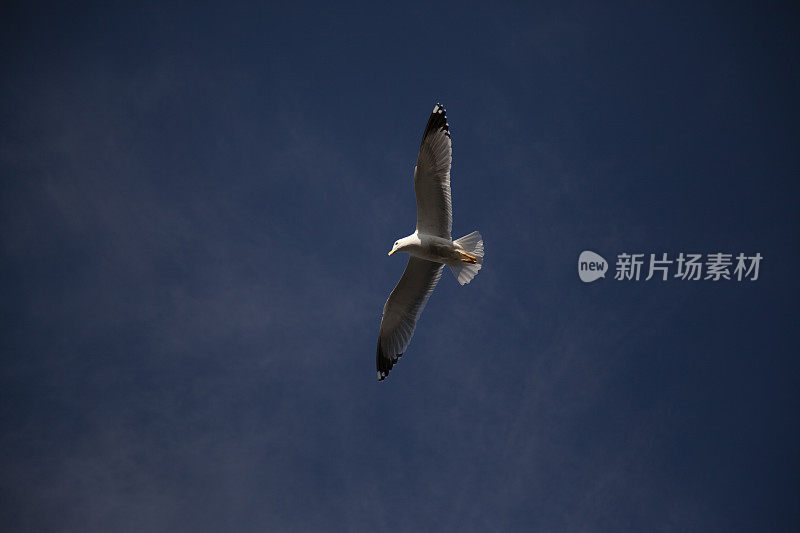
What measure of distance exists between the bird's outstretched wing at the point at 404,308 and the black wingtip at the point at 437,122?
1.52 meters

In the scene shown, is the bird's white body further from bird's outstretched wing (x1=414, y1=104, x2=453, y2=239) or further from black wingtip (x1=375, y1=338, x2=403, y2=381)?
black wingtip (x1=375, y1=338, x2=403, y2=381)

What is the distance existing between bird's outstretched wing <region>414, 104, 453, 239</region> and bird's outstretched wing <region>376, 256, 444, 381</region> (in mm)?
593

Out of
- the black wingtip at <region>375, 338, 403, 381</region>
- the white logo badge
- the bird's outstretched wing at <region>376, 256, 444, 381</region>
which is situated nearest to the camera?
the bird's outstretched wing at <region>376, 256, 444, 381</region>

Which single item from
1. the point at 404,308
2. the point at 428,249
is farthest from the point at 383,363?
the point at 428,249

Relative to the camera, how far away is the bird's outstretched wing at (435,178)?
29.3ft

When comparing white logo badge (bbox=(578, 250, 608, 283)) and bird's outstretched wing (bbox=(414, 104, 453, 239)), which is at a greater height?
white logo badge (bbox=(578, 250, 608, 283))

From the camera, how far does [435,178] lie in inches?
357

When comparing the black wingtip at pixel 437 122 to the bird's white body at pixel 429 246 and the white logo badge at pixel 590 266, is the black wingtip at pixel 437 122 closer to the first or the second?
the bird's white body at pixel 429 246

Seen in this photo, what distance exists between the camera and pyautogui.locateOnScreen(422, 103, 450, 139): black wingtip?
8898mm

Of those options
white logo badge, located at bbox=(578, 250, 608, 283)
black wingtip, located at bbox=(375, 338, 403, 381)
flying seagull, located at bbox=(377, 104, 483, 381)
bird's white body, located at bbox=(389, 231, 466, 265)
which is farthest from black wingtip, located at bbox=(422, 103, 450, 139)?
white logo badge, located at bbox=(578, 250, 608, 283)

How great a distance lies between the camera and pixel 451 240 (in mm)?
9367

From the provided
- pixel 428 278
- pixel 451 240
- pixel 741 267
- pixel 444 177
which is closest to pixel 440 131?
pixel 444 177

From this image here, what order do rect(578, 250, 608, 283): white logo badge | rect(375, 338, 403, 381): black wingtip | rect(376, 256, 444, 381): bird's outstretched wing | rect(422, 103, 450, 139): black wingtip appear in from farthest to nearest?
1. rect(578, 250, 608, 283): white logo badge
2. rect(375, 338, 403, 381): black wingtip
3. rect(376, 256, 444, 381): bird's outstretched wing
4. rect(422, 103, 450, 139): black wingtip

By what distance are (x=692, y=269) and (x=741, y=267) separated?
150cm
